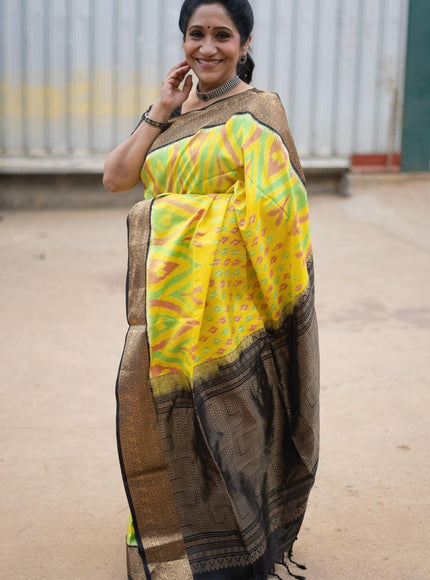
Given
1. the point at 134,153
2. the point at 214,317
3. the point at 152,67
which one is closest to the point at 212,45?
the point at 134,153

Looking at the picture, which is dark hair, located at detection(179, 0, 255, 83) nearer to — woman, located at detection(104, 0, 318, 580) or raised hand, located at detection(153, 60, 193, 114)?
woman, located at detection(104, 0, 318, 580)

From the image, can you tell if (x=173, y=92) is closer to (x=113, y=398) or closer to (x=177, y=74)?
(x=177, y=74)

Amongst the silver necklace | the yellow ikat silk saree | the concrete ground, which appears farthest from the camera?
the concrete ground

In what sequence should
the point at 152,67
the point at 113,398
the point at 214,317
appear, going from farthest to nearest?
the point at 152,67, the point at 113,398, the point at 214,317

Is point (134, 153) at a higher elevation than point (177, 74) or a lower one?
lower

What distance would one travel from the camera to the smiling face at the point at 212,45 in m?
2.49

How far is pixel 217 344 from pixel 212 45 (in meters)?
0.84

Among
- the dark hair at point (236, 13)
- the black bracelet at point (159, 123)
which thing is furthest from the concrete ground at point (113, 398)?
the dark hair at point (236, 13)

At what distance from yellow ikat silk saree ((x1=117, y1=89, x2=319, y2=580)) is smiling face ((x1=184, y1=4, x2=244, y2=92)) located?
0.09 metres

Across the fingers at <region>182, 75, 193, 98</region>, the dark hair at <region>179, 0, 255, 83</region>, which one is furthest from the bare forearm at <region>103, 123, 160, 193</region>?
the dark hair at <region>179, 0, 255, 83</region>

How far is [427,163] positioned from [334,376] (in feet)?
14.6

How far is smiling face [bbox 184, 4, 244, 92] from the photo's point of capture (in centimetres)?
249

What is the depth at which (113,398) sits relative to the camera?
4.32 meters

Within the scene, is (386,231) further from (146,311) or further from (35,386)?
(146,311)
